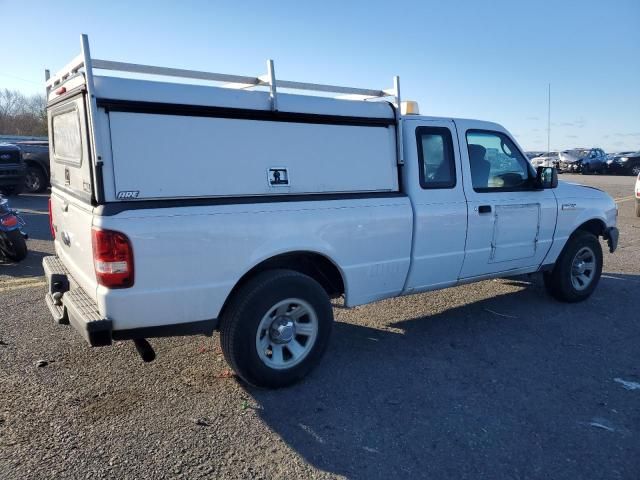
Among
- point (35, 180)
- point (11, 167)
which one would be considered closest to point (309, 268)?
point (11, 167)

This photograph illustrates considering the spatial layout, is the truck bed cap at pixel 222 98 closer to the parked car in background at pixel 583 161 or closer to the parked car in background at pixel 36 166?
the parked car in background at pixel 36 166

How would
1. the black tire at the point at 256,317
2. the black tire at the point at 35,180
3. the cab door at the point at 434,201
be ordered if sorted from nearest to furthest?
the black tire at the point at 256,317, the cab door at the point at 434,201, the black tire at the point at 35,180

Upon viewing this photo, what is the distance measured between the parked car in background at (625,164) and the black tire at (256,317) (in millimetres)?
36123

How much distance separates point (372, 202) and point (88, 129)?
214 centimetres

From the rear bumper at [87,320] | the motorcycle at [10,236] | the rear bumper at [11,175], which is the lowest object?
the rear bumper at [87,320]

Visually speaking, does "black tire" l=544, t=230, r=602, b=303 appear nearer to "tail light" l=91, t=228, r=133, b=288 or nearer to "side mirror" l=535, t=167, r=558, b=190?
"side mirror" l=535, t=167, r=558, b=190

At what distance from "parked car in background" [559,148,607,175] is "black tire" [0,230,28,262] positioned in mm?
35277

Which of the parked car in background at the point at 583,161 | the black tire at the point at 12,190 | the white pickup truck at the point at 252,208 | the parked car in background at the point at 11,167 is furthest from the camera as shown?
the parked car in background at the point at 583,161

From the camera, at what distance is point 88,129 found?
3.27 meters

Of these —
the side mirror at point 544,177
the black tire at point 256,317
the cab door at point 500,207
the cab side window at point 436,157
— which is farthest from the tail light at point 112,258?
the side mirror at point 544,177

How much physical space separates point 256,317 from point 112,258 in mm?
1057

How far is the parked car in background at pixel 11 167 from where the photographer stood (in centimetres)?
1441

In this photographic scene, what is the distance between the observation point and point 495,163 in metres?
5.36

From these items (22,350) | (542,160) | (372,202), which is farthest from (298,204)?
(542,160)
